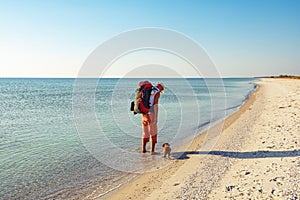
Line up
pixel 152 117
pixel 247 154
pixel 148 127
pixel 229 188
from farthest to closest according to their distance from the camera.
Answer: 1. pixel 148 127
2. pixel 152 117
3. pixel 247 154
4. pixel 229 188

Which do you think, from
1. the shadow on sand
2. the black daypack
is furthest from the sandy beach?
the black daypack

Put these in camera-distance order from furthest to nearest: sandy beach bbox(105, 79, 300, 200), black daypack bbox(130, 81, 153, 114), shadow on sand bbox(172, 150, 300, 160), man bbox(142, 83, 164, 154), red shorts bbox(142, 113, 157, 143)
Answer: red shorts bbox(142, 113, 157, 143)
man bbox(142, 83, 164, 154)
black daypack bbox(130, 81, 153, 114)
shadow on sand bbox(172, 150, 300, 160)
sandy beach bbox(105, 79, 300, 200)

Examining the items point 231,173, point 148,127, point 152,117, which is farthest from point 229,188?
point 148,127

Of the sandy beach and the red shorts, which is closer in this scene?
the sandy beach

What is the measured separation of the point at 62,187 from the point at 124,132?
6617mm

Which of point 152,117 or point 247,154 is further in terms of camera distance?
point 152,117

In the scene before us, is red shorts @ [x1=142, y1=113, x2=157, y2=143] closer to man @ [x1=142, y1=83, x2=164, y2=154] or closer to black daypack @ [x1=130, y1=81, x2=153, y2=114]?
man @ [x1=142, y1=83, x2=164, y2=154]

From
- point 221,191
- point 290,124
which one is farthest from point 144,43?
point 290,124

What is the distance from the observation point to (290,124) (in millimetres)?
11727

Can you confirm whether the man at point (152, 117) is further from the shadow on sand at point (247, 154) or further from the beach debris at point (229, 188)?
the beach debris at point (229, 188)

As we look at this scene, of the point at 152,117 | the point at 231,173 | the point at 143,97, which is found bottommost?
the point at 231,173

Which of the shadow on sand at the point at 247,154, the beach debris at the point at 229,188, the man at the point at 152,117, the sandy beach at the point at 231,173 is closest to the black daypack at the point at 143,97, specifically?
the man at the point at 152,117

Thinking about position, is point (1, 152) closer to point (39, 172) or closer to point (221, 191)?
point (39, 172)

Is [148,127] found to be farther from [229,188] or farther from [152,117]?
[229,188]
